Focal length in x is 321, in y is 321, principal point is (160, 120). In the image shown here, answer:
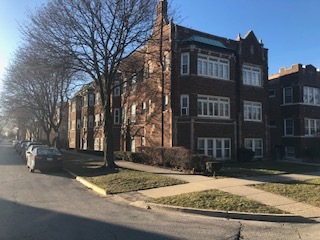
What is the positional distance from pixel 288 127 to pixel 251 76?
7900 mm

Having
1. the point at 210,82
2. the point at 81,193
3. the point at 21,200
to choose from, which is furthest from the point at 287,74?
the point at 21,200

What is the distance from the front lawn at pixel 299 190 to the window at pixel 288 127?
17975 mm

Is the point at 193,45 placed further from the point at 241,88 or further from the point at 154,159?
the point at 154,159

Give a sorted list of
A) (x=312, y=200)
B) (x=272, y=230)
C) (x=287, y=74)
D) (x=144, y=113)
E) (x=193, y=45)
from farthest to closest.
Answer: (x=287, y=74) → (x=144, y=113) → (x=193, y=45) → (x=312, y=200) → (x=272, y=230)

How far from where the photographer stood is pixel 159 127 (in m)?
24.5

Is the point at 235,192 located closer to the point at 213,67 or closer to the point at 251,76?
the point at 213,67

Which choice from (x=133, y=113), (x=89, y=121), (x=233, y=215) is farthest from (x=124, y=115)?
(x=233, y=215)

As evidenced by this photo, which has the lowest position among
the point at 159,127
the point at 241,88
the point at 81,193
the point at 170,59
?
the point at 81,193

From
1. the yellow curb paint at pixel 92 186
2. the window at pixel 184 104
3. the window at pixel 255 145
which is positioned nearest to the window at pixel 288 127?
the window at pixel 255 145

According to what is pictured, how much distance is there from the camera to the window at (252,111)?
26406 mm

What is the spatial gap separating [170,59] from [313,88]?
1661cm

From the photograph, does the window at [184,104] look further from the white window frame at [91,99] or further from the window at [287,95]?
the white window frame at [91,99]

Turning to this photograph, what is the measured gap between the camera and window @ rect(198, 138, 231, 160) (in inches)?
924

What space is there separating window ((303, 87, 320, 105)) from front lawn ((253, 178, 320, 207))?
19020 mm
